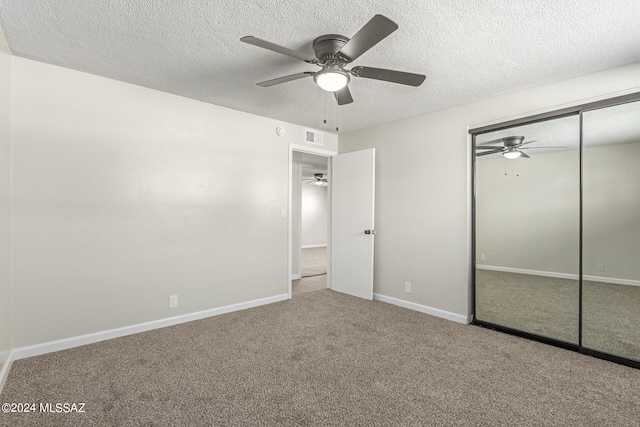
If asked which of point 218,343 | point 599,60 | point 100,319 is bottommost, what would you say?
point 218,343

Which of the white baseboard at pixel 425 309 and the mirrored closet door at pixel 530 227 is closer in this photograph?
the mirrored closet door at pixel 530 227

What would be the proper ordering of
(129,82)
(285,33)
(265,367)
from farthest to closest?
(129,82), (265,367), (285,33)

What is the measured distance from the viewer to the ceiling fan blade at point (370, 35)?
5.04ft

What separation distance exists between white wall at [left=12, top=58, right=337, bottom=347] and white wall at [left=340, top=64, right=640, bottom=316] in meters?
1.56

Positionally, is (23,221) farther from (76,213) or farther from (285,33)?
(285,33)

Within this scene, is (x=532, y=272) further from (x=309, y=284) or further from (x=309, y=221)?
(x=309, y=221)

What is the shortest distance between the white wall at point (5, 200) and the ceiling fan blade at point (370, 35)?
244 cm

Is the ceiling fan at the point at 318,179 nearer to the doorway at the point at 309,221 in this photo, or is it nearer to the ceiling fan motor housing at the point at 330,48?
the doorway at the point at 309,221

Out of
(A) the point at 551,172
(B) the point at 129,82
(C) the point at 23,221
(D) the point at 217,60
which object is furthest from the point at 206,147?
(A) the point at 551,172

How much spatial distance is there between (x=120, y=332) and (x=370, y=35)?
3.25 meters

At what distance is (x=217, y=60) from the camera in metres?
2.41

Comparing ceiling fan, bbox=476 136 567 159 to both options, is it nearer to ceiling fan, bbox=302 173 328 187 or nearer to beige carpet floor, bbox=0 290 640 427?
beige carpet floor, bbox=0 290 640 427

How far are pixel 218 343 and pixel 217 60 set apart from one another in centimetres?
245

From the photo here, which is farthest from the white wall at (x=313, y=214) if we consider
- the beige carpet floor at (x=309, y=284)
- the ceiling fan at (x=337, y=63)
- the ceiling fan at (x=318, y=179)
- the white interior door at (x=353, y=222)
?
the ceiling fan at (x=337, y=63)
